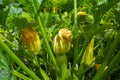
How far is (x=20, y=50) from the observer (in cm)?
155

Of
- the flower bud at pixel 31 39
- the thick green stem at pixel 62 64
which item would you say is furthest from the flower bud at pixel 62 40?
the flower bud at pixel 31 39

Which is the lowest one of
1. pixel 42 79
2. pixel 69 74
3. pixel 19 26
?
pixel 42 79

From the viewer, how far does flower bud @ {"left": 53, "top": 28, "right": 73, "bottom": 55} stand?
1.31 m

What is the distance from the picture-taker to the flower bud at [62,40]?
1314 millimetres

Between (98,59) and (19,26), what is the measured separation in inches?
12.7

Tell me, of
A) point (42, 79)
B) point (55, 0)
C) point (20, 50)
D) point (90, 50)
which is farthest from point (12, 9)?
point (90, 50)

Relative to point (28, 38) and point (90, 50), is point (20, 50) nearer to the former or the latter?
point (28, 38)

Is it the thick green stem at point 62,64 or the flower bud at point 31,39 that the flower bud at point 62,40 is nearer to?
the thick green stem at point 62,64

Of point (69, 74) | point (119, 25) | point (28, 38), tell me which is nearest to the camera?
point (69, 74)

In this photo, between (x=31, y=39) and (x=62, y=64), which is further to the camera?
(x=31, y=39)

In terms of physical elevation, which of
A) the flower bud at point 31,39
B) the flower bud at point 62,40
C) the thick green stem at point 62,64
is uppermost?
the flower bud at point 62,40

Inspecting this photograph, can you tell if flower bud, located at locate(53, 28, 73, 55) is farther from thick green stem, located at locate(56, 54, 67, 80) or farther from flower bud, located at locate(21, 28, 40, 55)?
flower bud, located at locate(21, 28, 40, 55)

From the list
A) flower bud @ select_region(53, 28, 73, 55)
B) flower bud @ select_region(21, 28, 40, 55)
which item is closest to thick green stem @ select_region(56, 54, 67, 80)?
flower bud @ select_region(53, 28, 73, 55)

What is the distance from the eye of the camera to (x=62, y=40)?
1.33 meters
